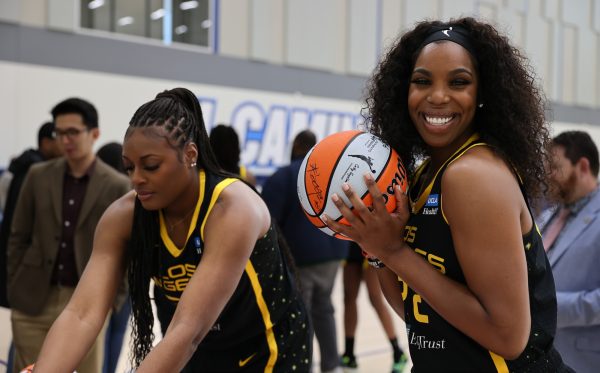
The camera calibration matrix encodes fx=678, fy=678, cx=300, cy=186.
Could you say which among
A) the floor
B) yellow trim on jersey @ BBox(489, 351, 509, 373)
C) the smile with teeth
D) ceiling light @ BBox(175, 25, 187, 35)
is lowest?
the floor

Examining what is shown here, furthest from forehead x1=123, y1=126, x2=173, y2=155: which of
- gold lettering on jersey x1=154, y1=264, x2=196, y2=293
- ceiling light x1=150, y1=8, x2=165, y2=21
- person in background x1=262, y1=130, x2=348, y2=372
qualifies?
ceiling light x1=150, y1=8, x2=165, y2=21

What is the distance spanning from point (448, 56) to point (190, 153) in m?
0.93

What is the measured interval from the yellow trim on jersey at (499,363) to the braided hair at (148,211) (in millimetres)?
1103

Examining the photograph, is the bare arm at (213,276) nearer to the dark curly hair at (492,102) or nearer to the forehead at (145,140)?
the forehead at (145,140)

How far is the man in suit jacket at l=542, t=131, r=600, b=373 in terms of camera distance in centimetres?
284

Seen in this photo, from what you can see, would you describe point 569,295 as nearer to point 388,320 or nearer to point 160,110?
point 160,110

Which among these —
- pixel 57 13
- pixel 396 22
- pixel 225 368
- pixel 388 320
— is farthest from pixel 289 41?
pixel 225 368

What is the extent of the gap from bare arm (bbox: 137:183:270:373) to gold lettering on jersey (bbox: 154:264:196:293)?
0.15 m

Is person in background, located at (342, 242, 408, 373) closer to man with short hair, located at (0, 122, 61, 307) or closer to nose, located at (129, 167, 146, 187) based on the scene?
man with short hair, located at (0, 122, 61, 307)

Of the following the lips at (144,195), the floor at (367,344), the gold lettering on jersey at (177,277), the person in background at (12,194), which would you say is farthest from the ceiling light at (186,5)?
the lips at (144,195)

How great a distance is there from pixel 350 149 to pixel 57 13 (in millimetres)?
8583

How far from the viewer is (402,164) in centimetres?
180

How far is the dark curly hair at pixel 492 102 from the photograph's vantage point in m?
1.66

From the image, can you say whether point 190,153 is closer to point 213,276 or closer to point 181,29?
point 213,276
